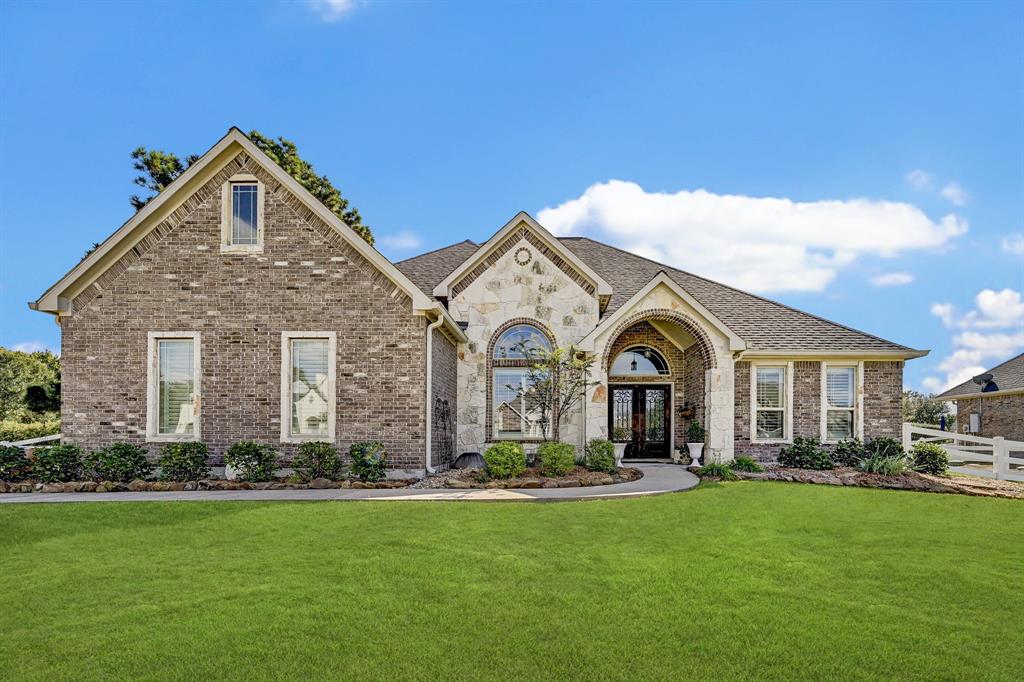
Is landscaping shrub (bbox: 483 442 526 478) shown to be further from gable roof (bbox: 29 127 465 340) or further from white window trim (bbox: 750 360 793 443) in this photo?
white window trim (bbox: 750 360 793 443)

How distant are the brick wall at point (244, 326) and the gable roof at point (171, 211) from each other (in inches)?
7.4

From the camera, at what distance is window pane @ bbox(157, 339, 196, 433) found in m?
14.5

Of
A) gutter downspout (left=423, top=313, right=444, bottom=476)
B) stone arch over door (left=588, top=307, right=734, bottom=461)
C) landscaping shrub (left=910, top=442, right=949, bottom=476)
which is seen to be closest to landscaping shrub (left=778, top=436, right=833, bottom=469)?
stone arch over door (left=588, top=307, right=734, bottom=461)

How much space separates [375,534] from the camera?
8.48m

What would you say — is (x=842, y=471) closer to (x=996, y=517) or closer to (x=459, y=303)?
(x=996, y=517)

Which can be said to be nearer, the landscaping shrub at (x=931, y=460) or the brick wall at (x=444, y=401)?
the brick wall at (x=444, y=401)

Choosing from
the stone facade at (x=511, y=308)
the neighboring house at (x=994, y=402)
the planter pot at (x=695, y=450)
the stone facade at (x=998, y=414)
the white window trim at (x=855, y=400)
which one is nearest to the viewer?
the stone facade at (x=511, y=308)

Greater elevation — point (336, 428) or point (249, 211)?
point (249, 211)

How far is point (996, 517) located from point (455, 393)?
1152 centimetres

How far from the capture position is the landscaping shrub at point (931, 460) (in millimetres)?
18109

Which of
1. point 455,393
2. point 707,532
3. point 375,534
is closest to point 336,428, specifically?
point 455,393

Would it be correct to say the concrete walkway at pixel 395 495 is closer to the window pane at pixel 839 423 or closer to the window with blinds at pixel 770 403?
the window with blinds at pixel 770 403

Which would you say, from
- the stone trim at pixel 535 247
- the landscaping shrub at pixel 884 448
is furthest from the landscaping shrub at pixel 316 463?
the landscaping shrub at pixel 884 448

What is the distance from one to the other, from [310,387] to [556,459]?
218 inches
